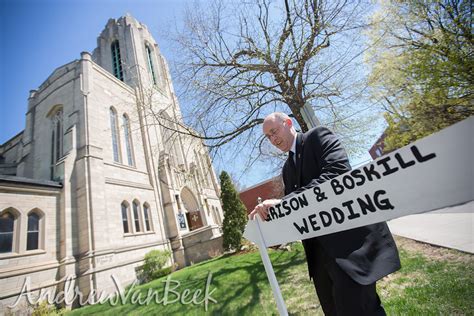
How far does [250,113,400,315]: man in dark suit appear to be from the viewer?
4.75ft

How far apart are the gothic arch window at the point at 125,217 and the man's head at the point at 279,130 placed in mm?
14552

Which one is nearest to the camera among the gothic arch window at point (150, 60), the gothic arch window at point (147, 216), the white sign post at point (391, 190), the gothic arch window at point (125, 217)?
the white sign post at point (391, 190)

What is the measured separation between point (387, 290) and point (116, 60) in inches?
1191

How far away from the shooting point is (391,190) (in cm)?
113

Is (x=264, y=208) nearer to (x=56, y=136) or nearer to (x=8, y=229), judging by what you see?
(x=8, y=229)

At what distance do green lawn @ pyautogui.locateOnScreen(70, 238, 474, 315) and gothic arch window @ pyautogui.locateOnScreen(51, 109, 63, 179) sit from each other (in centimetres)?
1387

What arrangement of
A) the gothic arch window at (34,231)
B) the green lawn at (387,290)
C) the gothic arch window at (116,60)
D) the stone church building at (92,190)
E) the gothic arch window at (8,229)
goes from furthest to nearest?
the gothic arch window at (116,60) < the gothic arch window at (34,231) < the stone church building at (92,190) < the gothic arch window at (8,229) < the green lawn at (387,290)

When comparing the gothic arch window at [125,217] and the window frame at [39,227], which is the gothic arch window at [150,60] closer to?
the gothic arch window at [125,217]

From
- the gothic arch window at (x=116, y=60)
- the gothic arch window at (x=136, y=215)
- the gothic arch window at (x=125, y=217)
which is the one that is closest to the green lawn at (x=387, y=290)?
the gothic arch window at (x=125, y=217)

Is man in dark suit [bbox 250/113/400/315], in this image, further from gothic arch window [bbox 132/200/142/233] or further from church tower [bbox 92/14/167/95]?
church tower [bbox 92/14/167/95]

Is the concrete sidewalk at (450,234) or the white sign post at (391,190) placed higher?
the white sign post at (391,190)

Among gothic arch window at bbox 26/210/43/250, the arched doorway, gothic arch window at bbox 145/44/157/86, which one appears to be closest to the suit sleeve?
gothic arch window at bbox 26/210/43/250

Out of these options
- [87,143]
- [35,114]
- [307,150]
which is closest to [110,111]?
[87,143]

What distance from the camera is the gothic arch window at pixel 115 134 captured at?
1595cm
